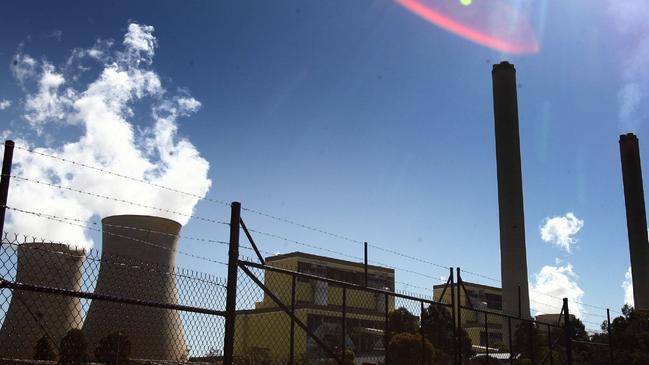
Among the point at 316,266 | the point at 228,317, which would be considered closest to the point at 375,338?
the point at 316,266

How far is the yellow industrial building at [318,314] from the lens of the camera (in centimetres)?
5381

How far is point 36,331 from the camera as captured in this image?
33875 millimetres

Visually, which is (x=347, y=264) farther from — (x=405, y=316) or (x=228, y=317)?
(x=228, y=317)

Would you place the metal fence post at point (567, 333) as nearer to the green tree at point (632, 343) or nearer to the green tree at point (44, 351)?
the green tree at point (632, 343)

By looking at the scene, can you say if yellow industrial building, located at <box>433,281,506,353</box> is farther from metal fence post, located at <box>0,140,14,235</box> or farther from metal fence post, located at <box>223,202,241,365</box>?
metal fence post, located at <box>0,140,14,235</box>

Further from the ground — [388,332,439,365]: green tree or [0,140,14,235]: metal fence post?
[0,140,14,235]: metal fence post

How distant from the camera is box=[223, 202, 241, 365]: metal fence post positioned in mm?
6445

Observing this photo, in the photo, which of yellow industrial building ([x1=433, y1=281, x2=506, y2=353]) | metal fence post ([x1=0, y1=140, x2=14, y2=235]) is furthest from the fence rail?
yellow industrial building ([x1=433, y1=281, x2=506, y2=353])

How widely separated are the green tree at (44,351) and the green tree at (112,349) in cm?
235

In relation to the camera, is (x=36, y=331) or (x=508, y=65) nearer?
(x=36, y=331)

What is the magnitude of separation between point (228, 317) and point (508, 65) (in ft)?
177

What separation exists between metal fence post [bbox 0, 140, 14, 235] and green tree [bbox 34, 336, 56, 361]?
89.7 feet

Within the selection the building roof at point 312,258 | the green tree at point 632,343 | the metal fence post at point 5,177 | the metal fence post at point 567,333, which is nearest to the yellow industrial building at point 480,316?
the building roof at point 312,258

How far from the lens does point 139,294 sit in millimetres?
31984
